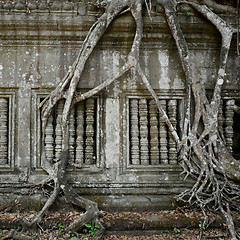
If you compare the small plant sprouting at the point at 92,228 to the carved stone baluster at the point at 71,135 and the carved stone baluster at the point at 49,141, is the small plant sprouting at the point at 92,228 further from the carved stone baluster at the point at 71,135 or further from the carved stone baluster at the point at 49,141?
the carved stone baluster at the point at 49,141

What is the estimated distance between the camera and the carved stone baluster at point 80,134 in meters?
3.90

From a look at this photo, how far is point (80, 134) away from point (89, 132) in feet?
0.45

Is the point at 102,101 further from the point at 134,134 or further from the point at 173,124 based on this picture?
the point at 173,124

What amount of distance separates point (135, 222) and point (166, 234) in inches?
16.8

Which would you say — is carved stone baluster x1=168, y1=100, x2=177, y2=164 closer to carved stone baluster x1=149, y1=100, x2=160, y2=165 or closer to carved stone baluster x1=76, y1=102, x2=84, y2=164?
carved stone baluster x1=149, y1=100, x2=160, y2=165

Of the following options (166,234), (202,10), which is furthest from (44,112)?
(202,10)

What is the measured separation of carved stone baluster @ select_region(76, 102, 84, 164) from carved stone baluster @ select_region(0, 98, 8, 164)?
104cm

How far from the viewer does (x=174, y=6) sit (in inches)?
152

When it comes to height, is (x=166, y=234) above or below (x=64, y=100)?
below

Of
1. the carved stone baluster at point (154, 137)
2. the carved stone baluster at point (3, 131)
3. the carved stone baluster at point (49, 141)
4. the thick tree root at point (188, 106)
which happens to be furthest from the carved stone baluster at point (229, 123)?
the carved stone baluster at point (3, 131)

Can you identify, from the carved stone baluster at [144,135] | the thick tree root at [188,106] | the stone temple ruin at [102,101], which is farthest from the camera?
the carved stone baluster at [144,135]

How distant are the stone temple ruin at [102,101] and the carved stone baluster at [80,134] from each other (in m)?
0.01

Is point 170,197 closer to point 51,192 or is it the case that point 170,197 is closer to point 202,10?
point 51,192

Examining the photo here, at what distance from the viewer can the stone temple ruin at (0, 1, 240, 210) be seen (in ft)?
12.6
